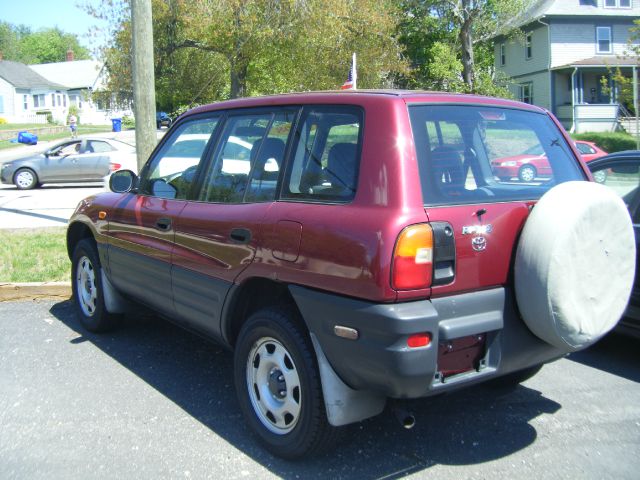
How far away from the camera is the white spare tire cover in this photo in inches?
123

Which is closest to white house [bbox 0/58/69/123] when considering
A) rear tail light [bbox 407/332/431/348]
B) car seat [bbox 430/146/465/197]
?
car seat [bbox 430/146/465/197]

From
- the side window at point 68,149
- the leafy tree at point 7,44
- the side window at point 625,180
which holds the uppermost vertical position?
the leafy tree at point 7,44

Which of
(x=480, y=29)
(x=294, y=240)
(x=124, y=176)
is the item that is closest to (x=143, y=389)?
(x=124, y=176)

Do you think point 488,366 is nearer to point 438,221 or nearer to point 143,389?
point 438,221

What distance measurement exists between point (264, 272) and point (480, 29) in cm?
3465

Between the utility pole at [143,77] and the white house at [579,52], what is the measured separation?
30.8 metres

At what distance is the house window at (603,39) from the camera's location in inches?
1454

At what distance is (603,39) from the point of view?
122 feet

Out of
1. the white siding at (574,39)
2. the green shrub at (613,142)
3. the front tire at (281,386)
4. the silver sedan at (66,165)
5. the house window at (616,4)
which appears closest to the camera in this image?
the front tire at (281,386)

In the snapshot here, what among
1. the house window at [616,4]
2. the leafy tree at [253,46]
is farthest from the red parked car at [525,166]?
the house window at [616,4]

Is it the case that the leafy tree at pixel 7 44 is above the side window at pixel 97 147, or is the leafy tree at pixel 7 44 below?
above

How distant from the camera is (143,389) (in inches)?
181

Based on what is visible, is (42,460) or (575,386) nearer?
(42,460)

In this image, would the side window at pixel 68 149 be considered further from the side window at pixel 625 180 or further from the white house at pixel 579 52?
the white house at pixel 579 52
